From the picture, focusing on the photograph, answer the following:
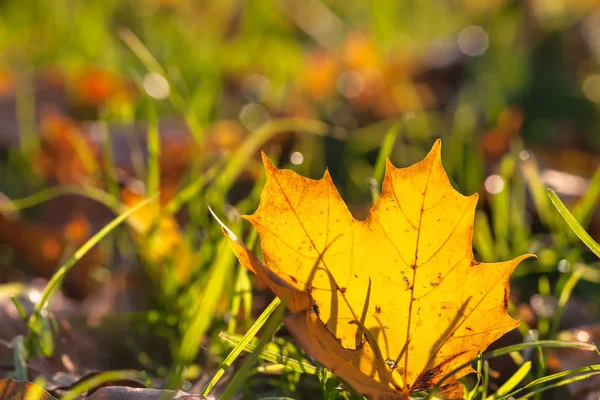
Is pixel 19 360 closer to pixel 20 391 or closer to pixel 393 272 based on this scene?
pixel 20 391

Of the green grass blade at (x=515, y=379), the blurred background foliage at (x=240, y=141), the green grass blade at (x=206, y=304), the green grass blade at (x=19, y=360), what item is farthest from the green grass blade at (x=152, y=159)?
the green grass blade at (x=515, y=379)

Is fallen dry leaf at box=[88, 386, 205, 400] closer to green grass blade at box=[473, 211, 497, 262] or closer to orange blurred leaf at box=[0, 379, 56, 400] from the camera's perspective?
orange blurred leaf at box=[0, 379, 56, 400]

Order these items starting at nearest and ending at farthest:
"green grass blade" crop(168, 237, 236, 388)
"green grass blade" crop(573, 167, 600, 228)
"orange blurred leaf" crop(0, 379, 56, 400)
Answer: "orange blurred leaf" crop(0, 379, 56, 400), "green grass blade" crop(168, 237, 236, 388), "green grass blade" crop(573, 167, 600, 228)

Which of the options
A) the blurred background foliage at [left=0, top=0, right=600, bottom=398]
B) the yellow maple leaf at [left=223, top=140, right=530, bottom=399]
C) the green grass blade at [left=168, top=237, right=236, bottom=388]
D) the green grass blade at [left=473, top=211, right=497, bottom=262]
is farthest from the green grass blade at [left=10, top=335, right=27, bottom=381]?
the green grass blade at [left=473, top=211, right=497, bottom=262]

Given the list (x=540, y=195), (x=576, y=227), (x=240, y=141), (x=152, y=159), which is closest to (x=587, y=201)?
(x=540, y=195)

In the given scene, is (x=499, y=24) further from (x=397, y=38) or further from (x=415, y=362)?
(x=415, y=362)

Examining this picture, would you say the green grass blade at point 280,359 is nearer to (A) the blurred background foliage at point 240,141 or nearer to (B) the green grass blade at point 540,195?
(A) the blurred background foliage at point 240,141
